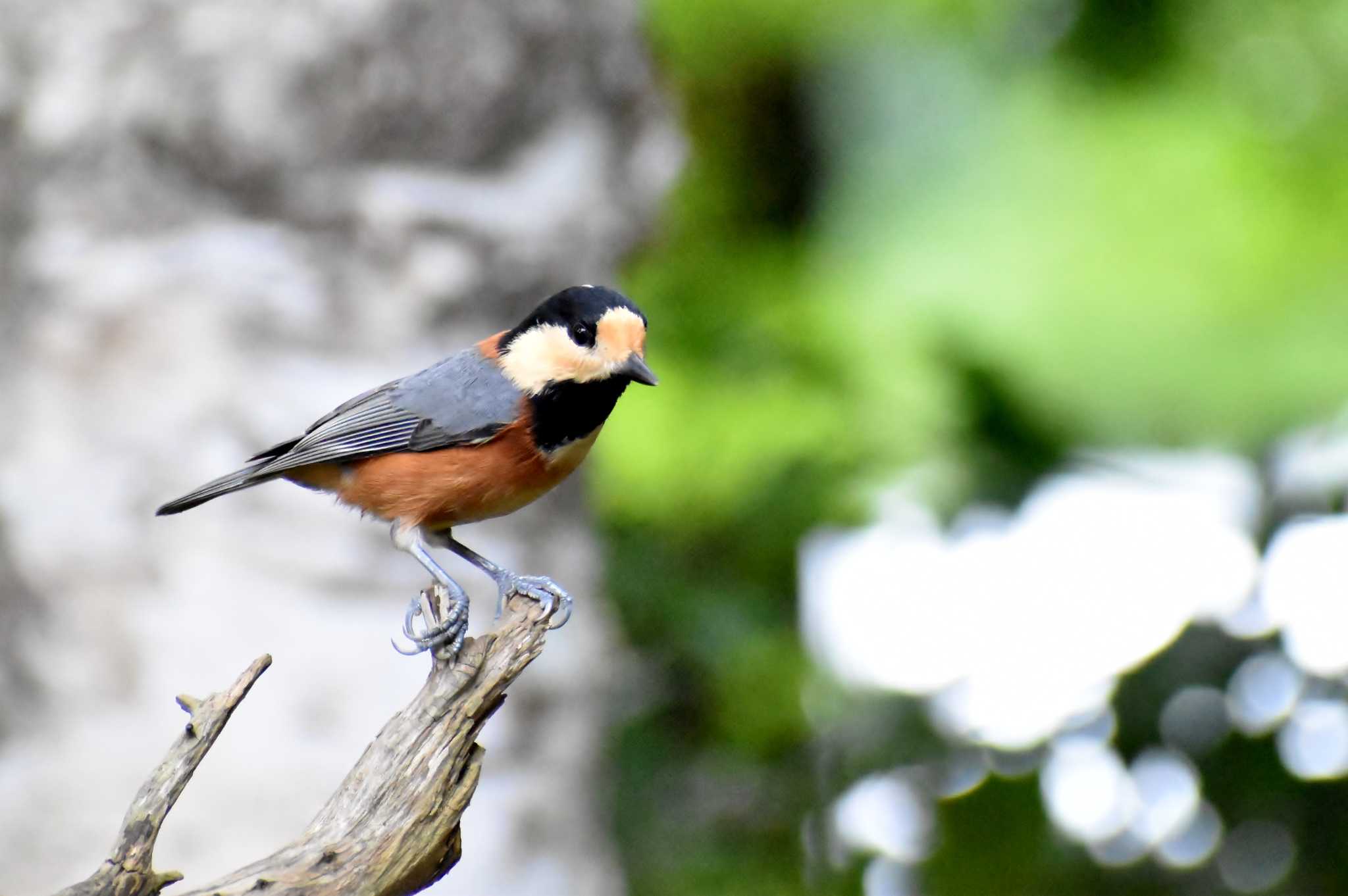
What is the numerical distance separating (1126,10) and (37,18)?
384 centimetres

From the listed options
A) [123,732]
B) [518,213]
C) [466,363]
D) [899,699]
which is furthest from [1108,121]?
[123,732]

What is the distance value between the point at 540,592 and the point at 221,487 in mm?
643

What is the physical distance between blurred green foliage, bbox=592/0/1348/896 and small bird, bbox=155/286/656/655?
2.24m

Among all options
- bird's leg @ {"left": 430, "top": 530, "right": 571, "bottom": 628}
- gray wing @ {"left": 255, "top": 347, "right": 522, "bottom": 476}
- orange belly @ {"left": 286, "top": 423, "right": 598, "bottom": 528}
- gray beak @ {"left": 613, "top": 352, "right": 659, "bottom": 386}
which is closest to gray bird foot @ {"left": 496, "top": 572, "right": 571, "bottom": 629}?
bird's leg @ {"left": 430, "top": 530, "right": 571, "bottom": 628}

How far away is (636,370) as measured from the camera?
226 cm

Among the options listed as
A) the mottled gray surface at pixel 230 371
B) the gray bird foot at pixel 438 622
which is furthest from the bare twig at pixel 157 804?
the mottled gray surface at pixel 230 371

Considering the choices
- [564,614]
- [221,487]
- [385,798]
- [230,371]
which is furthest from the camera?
[230,371]

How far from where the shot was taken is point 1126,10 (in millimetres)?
5270

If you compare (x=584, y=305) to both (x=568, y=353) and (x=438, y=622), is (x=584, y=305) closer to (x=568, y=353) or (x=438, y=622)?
(x=568, y=353)

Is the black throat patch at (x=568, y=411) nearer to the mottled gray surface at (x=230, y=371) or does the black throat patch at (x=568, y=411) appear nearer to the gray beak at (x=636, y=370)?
the gray beak at (x=636, y=370)

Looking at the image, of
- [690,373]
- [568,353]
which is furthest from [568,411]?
[690,373]

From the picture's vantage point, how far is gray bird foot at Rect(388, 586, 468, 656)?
7.38ft

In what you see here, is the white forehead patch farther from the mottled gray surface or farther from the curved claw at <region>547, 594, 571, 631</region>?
the mottled gray surface

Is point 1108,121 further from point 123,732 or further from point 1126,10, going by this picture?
point 123,732
